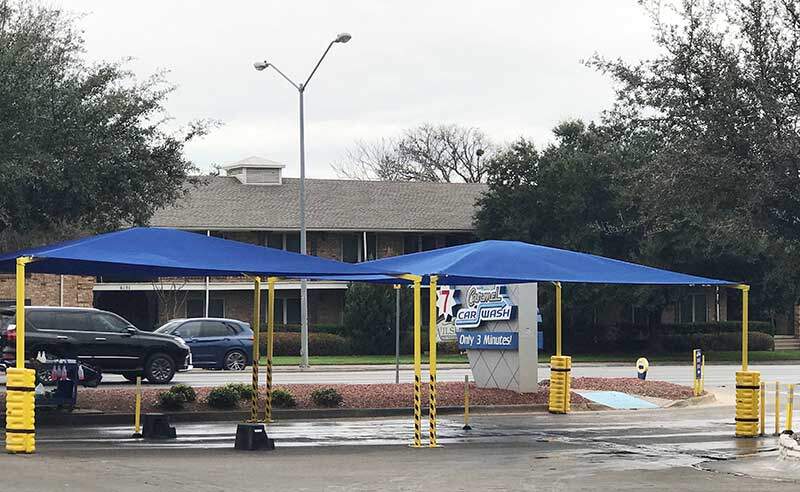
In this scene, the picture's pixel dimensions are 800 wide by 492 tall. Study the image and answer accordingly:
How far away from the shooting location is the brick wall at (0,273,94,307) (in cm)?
5131

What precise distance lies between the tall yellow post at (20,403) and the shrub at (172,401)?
5.90 meters

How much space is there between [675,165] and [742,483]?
499 cm

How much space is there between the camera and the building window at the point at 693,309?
63.7 metres

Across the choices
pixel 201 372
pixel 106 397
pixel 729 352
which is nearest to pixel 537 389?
pixel 106 397

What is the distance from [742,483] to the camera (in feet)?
47.9

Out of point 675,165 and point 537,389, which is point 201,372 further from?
point 675,165

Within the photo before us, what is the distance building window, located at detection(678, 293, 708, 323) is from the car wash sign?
37.9 metres

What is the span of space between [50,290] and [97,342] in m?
23.8

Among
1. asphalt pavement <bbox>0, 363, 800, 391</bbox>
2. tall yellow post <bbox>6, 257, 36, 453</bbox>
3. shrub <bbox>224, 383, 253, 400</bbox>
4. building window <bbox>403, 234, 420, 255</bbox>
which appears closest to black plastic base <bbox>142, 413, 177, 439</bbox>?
tall yellow post <bbox>6, 257, 36, 453</bbox>

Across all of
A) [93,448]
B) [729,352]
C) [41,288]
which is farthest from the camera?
[729,352]

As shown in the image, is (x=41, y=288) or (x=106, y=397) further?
(x=41, y=288)

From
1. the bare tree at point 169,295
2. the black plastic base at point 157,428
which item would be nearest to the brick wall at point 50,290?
the bare tree at point 169,295

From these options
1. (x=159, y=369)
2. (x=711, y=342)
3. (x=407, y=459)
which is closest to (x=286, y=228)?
(x=711, y=342)

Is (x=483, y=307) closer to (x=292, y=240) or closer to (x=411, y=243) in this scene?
(x=292, y=240)
